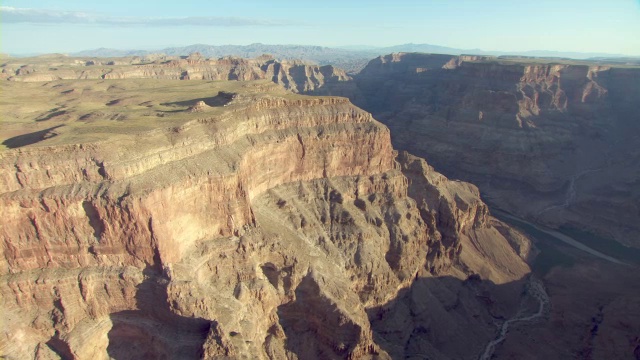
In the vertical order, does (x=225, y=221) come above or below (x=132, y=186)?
below

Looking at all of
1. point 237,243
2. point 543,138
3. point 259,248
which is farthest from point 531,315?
point 543,138

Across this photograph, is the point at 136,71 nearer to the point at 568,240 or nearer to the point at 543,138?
the point at 543,138

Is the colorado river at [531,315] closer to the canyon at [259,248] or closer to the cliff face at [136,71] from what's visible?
the canyon at [259,248]

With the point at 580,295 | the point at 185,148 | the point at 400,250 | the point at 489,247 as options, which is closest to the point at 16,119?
the point at 185,148

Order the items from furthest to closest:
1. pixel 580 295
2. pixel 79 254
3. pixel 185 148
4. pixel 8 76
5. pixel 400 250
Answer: pixel 8 76 < pixel 580 295 < pixel 400 250 < pixel 185 148 < pixel 79 254

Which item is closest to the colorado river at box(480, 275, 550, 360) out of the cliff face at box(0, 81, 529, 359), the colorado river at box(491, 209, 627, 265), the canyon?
the canyon

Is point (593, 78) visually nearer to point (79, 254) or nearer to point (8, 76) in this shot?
point (79, 254)
